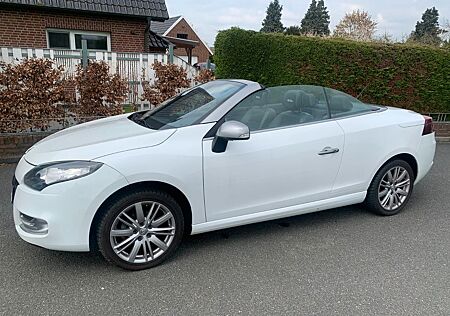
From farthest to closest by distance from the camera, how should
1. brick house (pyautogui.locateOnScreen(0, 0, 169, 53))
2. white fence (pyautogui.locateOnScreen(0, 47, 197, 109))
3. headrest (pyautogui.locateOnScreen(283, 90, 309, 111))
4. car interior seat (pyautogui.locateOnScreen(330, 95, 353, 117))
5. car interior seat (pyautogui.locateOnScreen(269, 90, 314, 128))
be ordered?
brick house (pyautogui.locateOnScreen(0, 0, 169, 53)) → white fence (pyautogui.locateOnScreen(0, 47, 197, 109)) → car interior seat (pyautogui.locateOnScreen(330, 95, 353, 117)) → headrest (pyautogui.locateOnScreen(283, 90, 309, 111)) → car interior seat (pyautogui.locateOnScreen(269, 90, 314, 128))

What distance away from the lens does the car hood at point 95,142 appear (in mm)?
2537

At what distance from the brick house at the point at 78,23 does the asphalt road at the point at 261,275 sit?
7.97 meters

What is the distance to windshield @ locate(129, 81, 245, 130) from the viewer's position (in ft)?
9.80

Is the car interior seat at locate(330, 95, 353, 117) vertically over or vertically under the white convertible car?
over

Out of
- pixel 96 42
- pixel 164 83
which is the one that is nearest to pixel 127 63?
pixel 164 83

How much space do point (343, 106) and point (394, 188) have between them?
1069 mm

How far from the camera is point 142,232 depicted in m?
2.68

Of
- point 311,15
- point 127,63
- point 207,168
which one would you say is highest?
point 311,15

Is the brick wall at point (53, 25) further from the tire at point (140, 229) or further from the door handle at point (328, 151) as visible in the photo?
the door handle at point (328, 151)

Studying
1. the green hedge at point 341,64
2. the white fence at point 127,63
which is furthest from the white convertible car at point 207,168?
the green hedge at point 341,64

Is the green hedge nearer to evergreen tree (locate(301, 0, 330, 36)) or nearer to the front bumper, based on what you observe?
the front bumper

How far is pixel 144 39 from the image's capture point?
1110 centimetres

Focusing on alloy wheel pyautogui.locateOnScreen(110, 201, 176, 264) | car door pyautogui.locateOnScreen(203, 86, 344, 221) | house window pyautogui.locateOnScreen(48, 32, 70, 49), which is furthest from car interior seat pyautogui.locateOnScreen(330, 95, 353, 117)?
house window pyautogui.locateOnScreen(48, 32, 70, 49)

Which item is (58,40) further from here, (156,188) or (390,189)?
(390,189)
